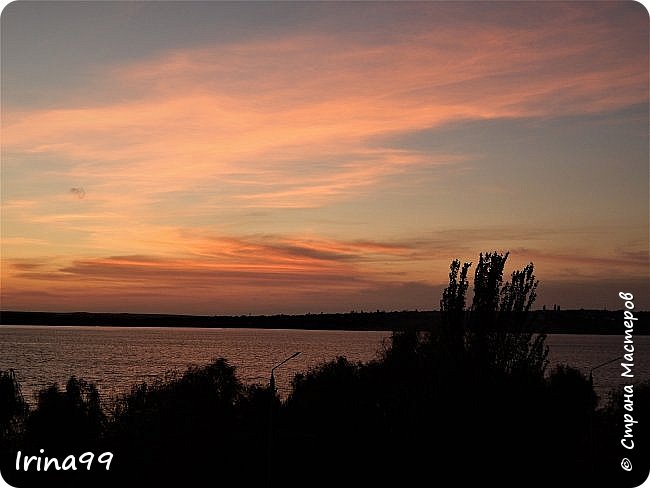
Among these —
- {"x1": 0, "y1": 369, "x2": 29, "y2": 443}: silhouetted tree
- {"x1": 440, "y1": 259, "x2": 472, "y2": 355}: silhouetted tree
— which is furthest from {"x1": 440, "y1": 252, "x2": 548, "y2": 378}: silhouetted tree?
{"x1": 0, "y1": 369, "x2": 29, "y2": 443}: silhouetted tree

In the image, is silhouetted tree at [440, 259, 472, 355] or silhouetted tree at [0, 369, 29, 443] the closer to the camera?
silhouetted tree at [440, 259, 472, 355]

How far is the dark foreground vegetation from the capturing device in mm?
28891

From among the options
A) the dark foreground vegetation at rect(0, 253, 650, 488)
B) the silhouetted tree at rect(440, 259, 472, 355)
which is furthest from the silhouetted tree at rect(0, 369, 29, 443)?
the silhouetted tree at rect(440, 259, 472, 355)

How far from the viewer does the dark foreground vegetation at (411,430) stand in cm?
2889

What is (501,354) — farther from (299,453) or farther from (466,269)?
(299,453)

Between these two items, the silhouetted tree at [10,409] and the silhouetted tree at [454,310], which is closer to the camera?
the silhouetted tree at [454,310]

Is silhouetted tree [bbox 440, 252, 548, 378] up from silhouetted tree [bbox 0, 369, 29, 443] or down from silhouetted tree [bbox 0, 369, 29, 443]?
up

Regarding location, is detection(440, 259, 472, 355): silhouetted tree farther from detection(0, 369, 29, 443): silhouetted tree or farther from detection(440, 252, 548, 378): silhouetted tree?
detection(0, 369, 29, 443): silhouetted tree

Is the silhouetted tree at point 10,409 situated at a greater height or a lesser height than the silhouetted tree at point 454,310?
Result: lesser

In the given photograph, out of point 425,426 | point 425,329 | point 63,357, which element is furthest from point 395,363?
point 63,357

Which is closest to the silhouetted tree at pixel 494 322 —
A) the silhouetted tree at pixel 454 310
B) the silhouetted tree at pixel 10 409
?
the silhouetted tree at pixel 454 310

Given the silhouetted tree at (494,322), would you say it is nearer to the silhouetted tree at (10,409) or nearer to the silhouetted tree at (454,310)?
the silhouetted tree at (454,310)

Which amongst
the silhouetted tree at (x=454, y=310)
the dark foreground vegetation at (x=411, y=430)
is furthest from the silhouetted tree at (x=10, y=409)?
the silhouetted tree at (x=454, y=310)

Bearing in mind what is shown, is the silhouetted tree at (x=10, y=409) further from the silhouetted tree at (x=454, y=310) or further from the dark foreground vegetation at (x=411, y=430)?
the silhouetted tree at (x=454, y=310)
